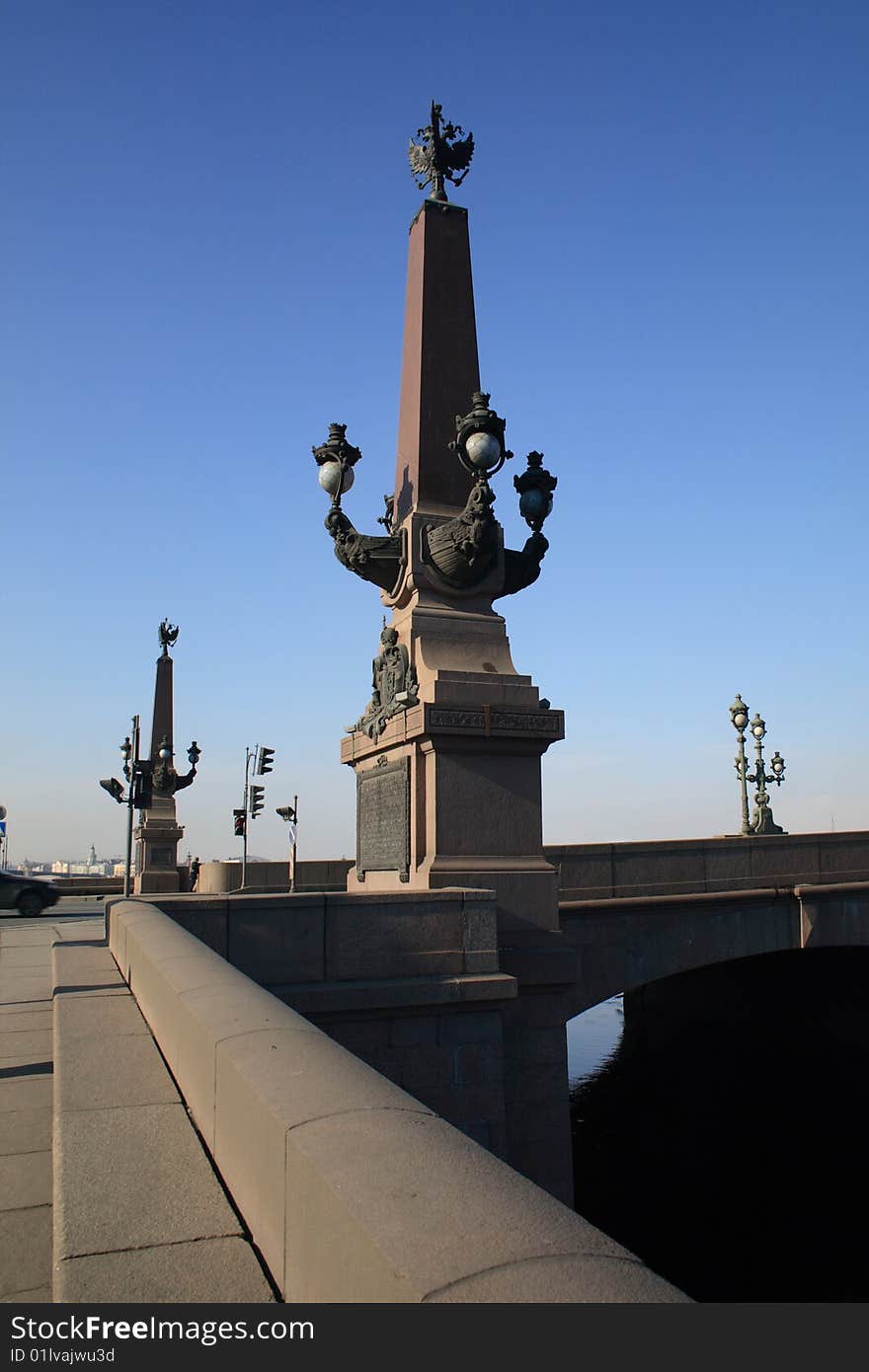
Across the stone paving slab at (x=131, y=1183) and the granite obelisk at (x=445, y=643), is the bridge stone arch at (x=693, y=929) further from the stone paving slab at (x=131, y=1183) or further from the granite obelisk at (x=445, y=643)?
the stone paving slab at (x=131, y=1183)

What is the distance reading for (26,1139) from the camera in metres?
5.09

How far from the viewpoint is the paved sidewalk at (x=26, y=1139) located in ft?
11.5

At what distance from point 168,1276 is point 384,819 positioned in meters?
9.50

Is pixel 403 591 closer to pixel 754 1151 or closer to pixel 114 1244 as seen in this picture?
pixel 114 1244

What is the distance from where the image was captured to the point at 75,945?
472 inches

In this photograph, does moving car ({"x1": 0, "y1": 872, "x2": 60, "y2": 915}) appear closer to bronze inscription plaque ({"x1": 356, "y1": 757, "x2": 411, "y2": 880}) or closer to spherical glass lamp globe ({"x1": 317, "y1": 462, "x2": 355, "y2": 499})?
bronze inscription plaque ({"x1": 356, "y1": 757, "x2": 411, "y2": 880})

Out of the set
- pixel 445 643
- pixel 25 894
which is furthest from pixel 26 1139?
pixel 25 894

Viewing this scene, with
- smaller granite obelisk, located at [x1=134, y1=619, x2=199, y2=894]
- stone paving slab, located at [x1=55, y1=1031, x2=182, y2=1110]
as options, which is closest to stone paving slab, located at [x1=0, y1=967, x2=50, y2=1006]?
stone paving slab, located at [x1=55, y1=1031, x2=182, y2=1110]
